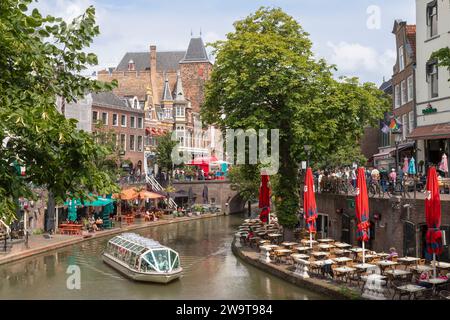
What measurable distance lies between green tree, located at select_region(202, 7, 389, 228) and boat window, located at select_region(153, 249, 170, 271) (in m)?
8.26

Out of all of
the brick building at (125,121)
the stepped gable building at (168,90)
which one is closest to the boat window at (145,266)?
the brick building at (125,121)

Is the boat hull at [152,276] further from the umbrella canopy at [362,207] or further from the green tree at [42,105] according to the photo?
the green tree at [42,105]

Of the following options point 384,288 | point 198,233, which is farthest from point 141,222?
point 384,288

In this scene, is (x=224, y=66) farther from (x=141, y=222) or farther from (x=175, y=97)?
(x=175, y=97)

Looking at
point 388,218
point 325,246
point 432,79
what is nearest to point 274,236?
point 325,246

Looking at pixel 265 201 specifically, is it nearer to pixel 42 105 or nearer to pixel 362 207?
pixel 362 207

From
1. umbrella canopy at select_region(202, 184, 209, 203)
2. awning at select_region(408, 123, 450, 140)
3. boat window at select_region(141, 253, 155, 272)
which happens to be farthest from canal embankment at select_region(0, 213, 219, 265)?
awning at select_region(408, 123, 450, 140)

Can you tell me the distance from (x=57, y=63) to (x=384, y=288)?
43.8 ft

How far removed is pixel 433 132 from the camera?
27750 millimetres

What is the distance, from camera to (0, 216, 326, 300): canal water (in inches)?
803

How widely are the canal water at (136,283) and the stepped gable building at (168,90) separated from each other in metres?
38.9

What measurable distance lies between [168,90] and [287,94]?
177 feet

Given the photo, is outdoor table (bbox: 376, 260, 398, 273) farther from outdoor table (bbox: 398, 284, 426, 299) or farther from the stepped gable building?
the stepped gable building

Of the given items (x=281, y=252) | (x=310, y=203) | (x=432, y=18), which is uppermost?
(x=432, y=18)
